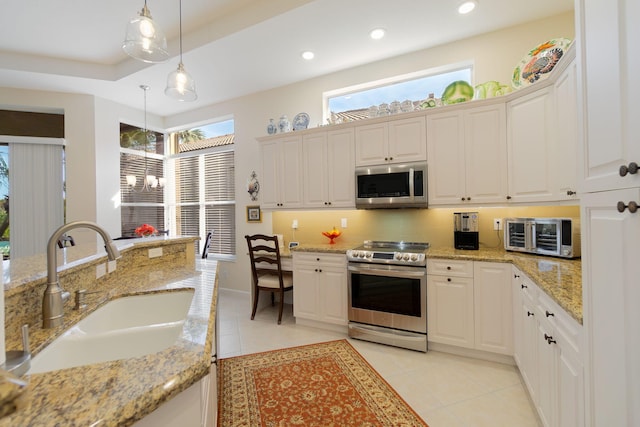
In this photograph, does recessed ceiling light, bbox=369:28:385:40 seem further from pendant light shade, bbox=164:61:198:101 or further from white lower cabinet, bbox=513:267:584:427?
white lower cabinet, bbox=513:267:584:427

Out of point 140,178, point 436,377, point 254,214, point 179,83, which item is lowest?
point 436,377

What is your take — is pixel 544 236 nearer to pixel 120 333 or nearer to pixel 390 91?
pixel 390 91

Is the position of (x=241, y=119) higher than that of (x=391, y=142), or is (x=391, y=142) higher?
(x=241, y=119)

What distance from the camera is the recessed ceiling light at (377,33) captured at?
286 cm

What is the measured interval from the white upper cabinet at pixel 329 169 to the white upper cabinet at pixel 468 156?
89 centimetres

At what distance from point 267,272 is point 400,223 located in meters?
1.80

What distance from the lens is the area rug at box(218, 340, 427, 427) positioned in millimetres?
1800

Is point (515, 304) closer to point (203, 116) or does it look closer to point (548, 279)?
point (548, 279)

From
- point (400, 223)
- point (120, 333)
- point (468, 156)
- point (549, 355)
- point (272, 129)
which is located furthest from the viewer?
point (272, 129)

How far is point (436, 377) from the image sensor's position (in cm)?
223

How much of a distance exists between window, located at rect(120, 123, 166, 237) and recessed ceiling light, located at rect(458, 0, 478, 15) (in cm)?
462

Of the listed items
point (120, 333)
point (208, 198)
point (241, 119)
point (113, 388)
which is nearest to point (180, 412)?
point (113, 388)

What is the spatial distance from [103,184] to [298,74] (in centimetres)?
349

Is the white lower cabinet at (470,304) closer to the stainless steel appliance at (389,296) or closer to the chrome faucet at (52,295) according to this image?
the stainless steel appliance at (389,296)
